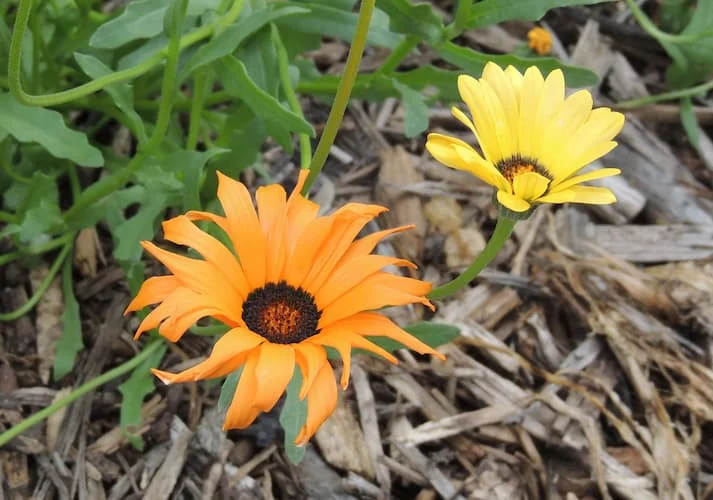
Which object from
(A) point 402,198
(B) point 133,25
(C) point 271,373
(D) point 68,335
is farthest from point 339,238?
(A) point 402,198

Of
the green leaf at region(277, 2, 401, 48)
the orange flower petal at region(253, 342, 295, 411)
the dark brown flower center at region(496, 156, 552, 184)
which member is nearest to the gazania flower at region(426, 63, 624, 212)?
the dark brown flower center at region(496, 156, 552, 184)

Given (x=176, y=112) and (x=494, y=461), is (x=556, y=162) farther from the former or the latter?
(x=176, y=112)

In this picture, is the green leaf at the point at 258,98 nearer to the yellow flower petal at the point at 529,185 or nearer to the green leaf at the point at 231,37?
the green leaf at the point at 231,37

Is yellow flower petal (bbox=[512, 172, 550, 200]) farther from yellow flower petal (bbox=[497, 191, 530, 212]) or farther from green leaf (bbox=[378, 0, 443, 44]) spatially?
green leaf (bbox=[378, 0, 443, 44])

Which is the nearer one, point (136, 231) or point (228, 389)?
point (228, 389)

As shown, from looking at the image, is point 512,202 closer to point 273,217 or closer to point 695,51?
point 273,217

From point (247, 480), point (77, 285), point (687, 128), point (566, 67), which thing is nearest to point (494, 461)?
point (247, 480)

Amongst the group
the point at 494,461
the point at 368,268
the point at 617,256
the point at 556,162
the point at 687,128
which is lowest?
the point at 494,461
